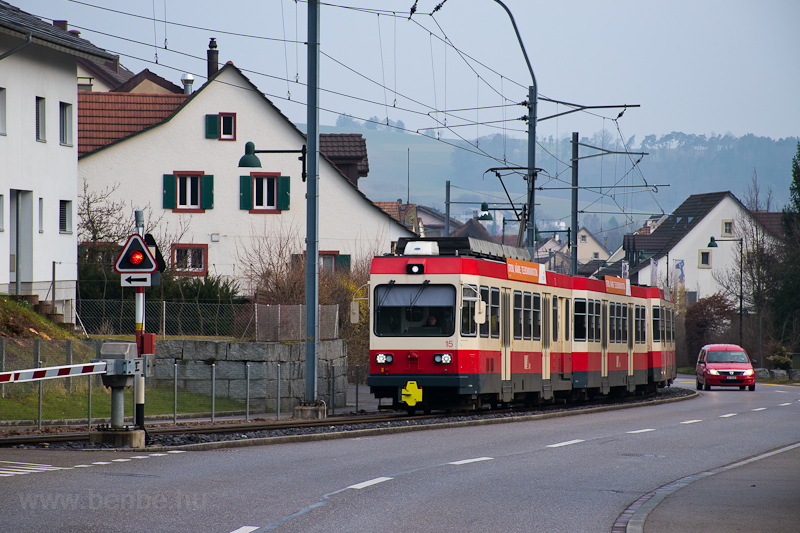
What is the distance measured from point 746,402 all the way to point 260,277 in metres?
15.4

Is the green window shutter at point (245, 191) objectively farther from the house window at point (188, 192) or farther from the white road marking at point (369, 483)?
the white road marking at point (369, 483)

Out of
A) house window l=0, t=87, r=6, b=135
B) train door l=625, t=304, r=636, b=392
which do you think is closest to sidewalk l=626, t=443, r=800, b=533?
train door l=625, t=304, r=636, b=392

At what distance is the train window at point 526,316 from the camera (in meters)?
25.2

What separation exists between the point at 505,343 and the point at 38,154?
16521 mm

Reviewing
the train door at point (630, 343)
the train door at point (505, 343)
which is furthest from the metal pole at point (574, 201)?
the train door at point (505, 343)

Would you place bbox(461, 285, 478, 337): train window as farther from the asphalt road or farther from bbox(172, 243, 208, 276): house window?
bbox(172, 243, 208, 276): house window

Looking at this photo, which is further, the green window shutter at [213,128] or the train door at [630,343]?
the green window shutter at [213,128]

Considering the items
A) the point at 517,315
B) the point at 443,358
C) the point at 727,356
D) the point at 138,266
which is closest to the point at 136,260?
the point at 138,266

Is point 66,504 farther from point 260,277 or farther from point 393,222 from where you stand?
point 393,222

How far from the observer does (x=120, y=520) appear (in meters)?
9.23

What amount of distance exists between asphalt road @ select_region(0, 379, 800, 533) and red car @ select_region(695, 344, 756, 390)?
83.1 ft

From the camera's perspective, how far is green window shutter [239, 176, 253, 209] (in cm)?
4959

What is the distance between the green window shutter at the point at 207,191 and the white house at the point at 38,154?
44.3 ft

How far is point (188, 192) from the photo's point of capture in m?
50.0
